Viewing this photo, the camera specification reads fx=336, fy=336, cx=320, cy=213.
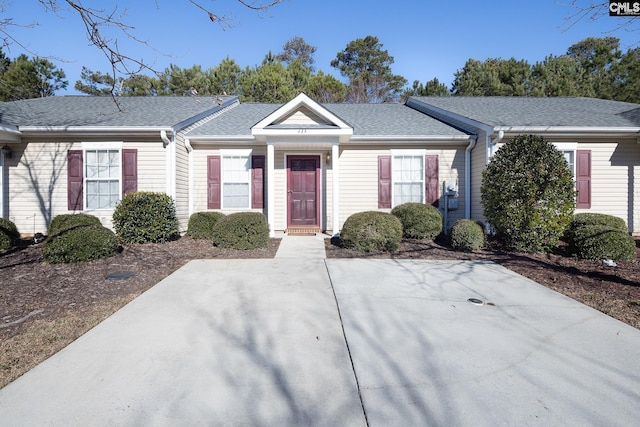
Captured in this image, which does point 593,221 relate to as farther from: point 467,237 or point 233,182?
point 233,182

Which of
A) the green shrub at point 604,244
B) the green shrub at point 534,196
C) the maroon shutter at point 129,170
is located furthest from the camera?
the maroon shutter at point 129,170

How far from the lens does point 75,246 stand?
20.7ft

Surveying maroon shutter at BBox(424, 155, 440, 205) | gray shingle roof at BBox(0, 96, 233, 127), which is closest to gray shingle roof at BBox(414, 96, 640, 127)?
maroon shutter at BBox(424, 155, 440, 205)

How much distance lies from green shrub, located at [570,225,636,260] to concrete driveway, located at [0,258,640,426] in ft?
10.7

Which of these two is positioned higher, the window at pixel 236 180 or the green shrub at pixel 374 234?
the window at pixel 236 180

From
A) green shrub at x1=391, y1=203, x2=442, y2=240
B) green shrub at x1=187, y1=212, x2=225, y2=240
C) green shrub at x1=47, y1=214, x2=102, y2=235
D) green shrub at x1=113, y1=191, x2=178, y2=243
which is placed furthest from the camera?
green shrub at x1=187, y1=212, x2=225, y2=240

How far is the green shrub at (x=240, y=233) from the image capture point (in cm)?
796

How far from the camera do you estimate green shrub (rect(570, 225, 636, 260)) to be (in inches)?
270

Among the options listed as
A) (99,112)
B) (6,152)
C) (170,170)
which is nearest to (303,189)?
(170,170)

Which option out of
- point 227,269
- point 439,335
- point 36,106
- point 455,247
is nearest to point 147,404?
point 439,335

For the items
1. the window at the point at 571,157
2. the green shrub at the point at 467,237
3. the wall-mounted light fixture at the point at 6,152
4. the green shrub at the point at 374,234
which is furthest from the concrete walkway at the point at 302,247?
the wall-mounted light fixture at the point at 6,152

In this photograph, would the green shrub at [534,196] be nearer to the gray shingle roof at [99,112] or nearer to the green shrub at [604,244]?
the green shrub at [604,244]

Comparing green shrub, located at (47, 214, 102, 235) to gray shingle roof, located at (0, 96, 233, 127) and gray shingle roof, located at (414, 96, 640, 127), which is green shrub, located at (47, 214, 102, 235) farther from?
gray shingle roof, located at (414, 96, 640, 127)

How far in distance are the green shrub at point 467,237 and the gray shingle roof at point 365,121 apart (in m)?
3.38
